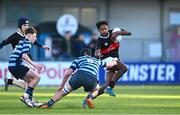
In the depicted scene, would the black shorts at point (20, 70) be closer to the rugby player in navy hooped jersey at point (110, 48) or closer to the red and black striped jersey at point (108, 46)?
the rugby player in navy hooped jersey at point (110, 48)

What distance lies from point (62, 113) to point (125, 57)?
20.4 meters

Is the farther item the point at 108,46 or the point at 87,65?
the point at 108,46

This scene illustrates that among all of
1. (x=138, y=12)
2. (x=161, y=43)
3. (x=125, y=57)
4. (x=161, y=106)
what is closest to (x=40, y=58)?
(x=125, y=57)

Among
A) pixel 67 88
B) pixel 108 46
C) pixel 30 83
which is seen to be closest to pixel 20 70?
pixel 30 83

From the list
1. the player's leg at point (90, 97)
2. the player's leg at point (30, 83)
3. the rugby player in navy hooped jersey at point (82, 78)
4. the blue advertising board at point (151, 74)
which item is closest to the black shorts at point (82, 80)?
the rugby player in navy hooped jersey at point (82, 78)

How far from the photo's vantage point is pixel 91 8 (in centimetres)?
4138

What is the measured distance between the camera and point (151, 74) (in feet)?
105

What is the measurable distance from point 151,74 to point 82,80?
1505 cm

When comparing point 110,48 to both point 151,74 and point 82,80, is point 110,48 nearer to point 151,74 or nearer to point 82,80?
point 82,80

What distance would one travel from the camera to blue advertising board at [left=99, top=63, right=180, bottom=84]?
31844 mm

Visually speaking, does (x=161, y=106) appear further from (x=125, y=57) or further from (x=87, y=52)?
(x=125, y=57)

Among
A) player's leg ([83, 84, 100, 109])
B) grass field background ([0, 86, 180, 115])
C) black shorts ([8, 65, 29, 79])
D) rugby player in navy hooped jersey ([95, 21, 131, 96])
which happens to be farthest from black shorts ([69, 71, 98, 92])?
rugby player in navy hooped jersey ([95, 21, 131, 96])

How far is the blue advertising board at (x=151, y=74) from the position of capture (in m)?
31.8

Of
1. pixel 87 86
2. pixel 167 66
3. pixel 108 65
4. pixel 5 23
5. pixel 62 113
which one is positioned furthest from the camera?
pixel 5 23
